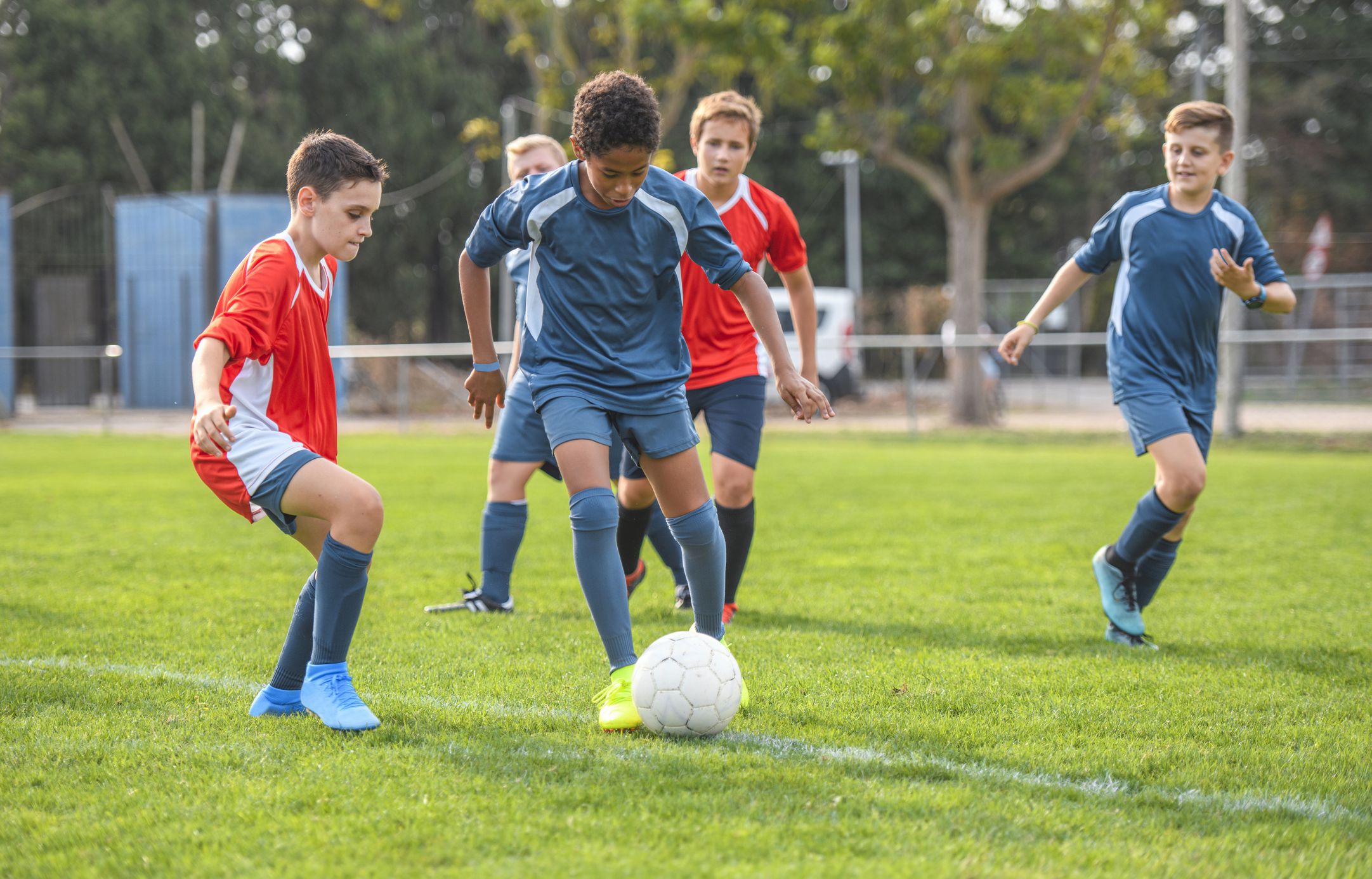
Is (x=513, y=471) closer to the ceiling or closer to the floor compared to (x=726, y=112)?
closer to the floor

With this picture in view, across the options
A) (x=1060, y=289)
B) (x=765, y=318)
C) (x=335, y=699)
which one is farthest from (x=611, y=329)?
(x=1060, y=289)

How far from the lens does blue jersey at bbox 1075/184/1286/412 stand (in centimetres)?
485

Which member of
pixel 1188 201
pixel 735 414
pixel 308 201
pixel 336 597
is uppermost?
pixel 1188 201

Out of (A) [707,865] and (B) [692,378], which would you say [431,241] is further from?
(A) [707,865]

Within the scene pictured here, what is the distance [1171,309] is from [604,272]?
2418mm

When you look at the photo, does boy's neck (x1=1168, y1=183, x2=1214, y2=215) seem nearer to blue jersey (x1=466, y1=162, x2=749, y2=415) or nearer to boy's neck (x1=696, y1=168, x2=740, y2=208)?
boy's neck (x1=696, y1=168, x2=740, y2=208)

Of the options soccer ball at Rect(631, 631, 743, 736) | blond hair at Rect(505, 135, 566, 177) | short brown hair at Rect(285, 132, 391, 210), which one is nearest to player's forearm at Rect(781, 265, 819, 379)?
blond hair at Rect(505, 135, 566, 177)

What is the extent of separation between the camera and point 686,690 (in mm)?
3396

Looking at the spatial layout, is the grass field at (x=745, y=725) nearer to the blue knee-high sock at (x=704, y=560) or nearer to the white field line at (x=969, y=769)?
the white field line at (x=969, y=769)

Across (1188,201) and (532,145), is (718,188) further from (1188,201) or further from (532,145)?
(1188,201)

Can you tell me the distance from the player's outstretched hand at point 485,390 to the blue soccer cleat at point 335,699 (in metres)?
0.88

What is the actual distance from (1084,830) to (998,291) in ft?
85.9

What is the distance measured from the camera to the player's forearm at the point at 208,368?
121 inches

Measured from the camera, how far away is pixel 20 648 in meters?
4.54
